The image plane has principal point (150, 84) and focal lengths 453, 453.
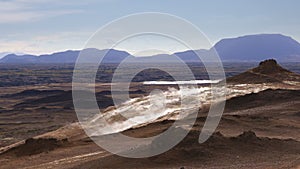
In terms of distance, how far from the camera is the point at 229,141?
20812mm

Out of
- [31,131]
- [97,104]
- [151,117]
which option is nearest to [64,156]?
[151,117]

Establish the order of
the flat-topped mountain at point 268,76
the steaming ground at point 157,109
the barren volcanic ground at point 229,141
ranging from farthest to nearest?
the flat-topped mountain at point 268,76
the steaming ground at point 157,109
the barren volcanic ground at point 229,141

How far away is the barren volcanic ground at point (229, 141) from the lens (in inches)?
746

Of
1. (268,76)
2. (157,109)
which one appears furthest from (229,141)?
(268,76)

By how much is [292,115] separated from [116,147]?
470 inches

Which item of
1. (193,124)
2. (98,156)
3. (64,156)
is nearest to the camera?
(98,156)

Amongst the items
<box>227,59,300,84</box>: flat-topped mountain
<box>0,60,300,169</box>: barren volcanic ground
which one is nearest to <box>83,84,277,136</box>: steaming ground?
<box>0,60,300,169</box>: barren volcanic ground

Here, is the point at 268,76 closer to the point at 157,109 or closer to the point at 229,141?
the point at 157,109

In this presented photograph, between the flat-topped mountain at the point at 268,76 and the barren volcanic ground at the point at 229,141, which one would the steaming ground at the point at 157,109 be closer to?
the barren volcanic ground at the point at 229,141

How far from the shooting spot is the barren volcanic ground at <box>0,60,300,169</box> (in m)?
19.0

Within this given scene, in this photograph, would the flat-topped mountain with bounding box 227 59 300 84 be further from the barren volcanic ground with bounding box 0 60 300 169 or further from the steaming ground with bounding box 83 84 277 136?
the steaming ground with bounding box 83 84 277 136

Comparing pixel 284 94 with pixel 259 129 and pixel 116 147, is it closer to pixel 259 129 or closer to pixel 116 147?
pixel 259 129

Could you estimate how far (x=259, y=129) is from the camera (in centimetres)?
2564

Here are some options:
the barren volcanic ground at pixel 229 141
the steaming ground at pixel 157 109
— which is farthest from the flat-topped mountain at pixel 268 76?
the steaming ground at pixel 157 109
